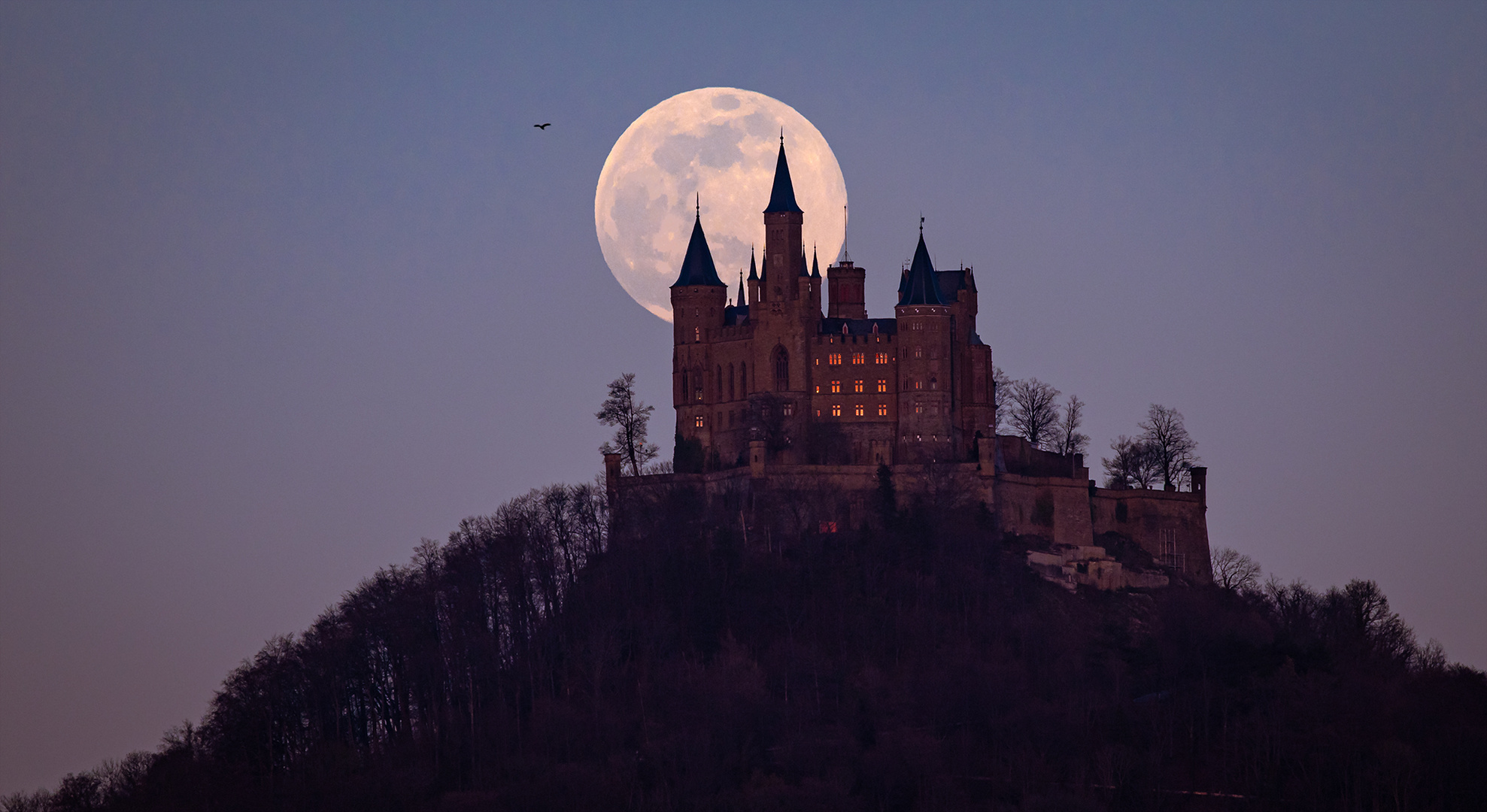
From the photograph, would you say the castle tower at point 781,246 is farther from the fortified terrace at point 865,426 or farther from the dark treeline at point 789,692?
the dark treeline at point 789,692

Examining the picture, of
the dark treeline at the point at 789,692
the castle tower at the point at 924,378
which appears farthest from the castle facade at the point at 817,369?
the dark treeline at the point at 789,692

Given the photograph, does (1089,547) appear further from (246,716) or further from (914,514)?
(246,716)

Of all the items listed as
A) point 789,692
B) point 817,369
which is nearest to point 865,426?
point 817,369

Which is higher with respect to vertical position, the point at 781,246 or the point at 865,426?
the point at 781,246

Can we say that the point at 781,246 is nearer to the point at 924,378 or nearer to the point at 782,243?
the point at 782,243

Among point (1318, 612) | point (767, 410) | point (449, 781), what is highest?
point (767, 410)

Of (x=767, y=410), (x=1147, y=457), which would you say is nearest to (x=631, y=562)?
(x=767, y=410)

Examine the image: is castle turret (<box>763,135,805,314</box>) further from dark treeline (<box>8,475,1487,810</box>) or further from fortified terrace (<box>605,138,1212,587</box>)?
dark treeline (<box>8,475,1487,810</box>)
